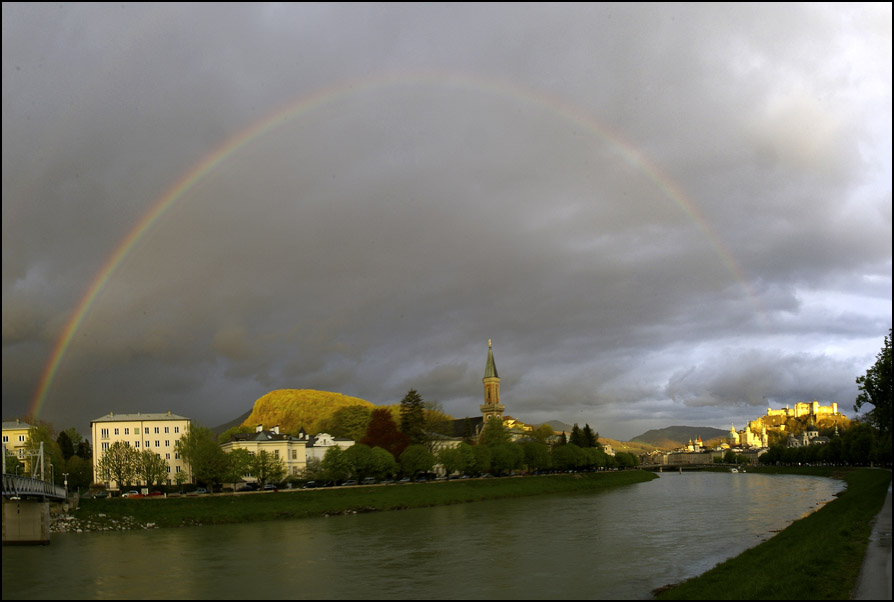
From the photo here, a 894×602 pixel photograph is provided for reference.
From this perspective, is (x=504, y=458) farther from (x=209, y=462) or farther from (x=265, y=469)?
(x=209, y=462)

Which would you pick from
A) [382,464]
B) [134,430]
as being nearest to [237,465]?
[382,464]

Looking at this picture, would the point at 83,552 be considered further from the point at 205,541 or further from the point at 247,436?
the point at 247,436

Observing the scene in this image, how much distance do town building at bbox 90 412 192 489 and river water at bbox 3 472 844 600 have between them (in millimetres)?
64533

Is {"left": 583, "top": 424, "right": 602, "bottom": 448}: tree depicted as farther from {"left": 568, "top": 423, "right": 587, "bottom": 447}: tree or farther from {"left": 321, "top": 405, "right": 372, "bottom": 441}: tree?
{"left": 321, "top": 405, "right": 372, "bottom": 441}: tree

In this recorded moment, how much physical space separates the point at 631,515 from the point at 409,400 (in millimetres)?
71337

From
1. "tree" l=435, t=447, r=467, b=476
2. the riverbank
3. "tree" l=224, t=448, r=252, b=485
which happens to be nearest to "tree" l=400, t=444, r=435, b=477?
"tree" l=435, t=447, r=467, b=476

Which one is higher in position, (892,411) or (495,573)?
(892,411)

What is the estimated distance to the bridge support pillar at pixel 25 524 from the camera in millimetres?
51938

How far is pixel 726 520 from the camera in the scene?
60.4 meters

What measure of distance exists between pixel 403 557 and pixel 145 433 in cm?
9612

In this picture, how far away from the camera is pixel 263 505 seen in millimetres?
74875

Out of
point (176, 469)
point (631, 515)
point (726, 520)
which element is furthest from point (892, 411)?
point (176, 469)

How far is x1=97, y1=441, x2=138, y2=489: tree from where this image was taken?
9269 cm

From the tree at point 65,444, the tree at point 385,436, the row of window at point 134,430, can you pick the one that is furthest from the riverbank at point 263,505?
the tree at point 65,444
